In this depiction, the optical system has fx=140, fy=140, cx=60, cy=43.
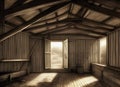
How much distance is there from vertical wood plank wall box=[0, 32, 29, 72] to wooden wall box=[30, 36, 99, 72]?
112cm

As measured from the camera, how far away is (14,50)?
7418mm

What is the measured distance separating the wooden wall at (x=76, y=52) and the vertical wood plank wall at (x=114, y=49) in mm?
2622

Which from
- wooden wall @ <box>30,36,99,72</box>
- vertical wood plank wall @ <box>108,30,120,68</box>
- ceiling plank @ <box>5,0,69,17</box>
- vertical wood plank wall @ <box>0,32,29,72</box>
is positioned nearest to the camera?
ceiling plank @ <box>5,0,69,17</box>

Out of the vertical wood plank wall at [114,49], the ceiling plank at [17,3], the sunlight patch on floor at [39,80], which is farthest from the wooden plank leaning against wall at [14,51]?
the vertical wood plank wall at [114,49]

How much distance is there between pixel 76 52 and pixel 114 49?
3.70 metres

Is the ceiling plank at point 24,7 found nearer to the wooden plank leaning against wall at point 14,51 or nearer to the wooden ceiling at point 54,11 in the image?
the wooden ceiling at point 54,11

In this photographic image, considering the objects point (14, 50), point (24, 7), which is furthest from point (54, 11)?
point (14, 50)

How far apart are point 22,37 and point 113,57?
5.23 m

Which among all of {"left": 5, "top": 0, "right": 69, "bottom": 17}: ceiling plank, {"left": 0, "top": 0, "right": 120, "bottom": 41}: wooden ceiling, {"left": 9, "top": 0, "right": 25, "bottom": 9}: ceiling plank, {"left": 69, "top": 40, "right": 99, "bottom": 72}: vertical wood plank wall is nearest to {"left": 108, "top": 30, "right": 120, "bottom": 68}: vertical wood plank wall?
{"left": 0, "top": 0, "right": 120, "bottom": 41}: wooden ceiling

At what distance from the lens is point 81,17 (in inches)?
284

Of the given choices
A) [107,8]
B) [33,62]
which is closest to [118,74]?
[107,8]

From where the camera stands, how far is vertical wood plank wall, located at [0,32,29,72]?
6670mm

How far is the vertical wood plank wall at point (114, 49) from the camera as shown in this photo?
6336mm

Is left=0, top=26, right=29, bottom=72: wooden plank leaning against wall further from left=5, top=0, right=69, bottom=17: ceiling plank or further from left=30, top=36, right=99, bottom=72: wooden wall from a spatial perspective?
left=5, top=0, right=69, bottom=17: ceiling plank
